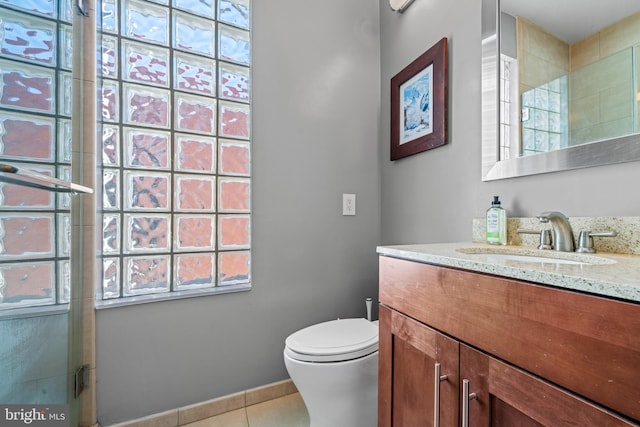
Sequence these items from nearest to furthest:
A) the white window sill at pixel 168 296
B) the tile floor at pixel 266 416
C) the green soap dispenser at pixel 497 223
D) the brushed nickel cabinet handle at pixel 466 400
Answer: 1. the brushed nickel cabinet handle at pixel 466 400
2. the green soap dispenser at pixel 497 223
3. the white window sill at pixel 168 296
4. the tile floor at pixel 266 416

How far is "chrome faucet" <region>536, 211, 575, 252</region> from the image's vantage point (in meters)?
0.80

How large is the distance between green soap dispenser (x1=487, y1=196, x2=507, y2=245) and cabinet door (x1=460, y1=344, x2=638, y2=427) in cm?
52

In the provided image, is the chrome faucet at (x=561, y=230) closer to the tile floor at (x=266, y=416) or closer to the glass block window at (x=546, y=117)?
the glass block window at (x=546, y=117)

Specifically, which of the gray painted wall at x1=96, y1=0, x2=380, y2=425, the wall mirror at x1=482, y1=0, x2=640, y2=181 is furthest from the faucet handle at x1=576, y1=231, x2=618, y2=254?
the gray painted wall at x1=96, y1=0, x2=380, y2=425

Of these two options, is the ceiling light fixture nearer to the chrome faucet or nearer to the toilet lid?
the chrome faucet

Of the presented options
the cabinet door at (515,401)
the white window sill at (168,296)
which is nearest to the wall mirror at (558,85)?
the cabinet door at (515,401)

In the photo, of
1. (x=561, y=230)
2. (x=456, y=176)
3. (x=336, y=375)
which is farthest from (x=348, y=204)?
(x=561, y=230)

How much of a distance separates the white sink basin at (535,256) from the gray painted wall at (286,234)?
2.90 feet

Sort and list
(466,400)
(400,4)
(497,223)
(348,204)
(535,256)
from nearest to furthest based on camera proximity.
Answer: (466,400) → (535,256) → (497,223) → (400,4) → (348,204)

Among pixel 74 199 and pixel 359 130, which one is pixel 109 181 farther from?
pixel 359 130

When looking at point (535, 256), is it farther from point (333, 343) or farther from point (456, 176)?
point (333, 343)

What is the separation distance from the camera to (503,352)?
0.53 meters

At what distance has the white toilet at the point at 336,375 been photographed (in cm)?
105

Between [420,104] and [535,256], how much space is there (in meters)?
0.90
